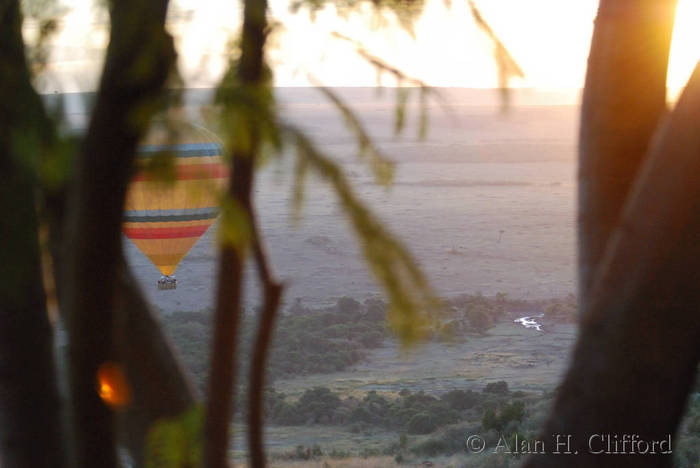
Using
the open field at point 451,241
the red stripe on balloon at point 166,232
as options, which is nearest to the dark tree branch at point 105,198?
the red stripe on balloon at point 166,232

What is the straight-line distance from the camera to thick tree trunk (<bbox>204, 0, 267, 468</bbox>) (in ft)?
7.39

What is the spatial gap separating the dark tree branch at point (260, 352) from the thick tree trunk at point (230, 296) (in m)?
0.10

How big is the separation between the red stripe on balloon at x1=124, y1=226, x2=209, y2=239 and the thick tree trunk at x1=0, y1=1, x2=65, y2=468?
12353 mm

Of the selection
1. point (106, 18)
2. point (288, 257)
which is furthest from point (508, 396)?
point (288, 257)

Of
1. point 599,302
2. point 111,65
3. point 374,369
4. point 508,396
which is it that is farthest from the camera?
point 374,369

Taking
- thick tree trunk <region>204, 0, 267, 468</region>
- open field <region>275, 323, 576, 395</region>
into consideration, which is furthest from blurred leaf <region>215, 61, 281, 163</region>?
open field <region>275, 323, 576, 395</region>

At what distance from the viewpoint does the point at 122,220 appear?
2.41 meters

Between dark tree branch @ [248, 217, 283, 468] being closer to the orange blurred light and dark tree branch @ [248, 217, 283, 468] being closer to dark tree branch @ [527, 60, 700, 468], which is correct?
the orange blurred light

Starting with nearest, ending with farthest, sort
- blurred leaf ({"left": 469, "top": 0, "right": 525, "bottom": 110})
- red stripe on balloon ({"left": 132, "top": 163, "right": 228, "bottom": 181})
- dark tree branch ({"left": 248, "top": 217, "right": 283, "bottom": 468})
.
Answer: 1. red stripe on balloon ({"left": 132, "top": 163, "right": 228, "bottom": 181})
2. dark tree branch ({"left": 248, "top": 217, "right": 283, "bottom": 468})
3. blurred leaf ({"left": 469, "top": 0, "right": 525, "bottom": 110})

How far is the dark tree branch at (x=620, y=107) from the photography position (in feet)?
10.3

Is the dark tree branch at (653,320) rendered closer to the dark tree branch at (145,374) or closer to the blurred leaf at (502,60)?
the blurred leaf at (502,60)

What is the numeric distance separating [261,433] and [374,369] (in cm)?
1987

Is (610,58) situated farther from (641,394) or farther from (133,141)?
(133,141)

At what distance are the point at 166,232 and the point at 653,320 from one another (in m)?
15.3
